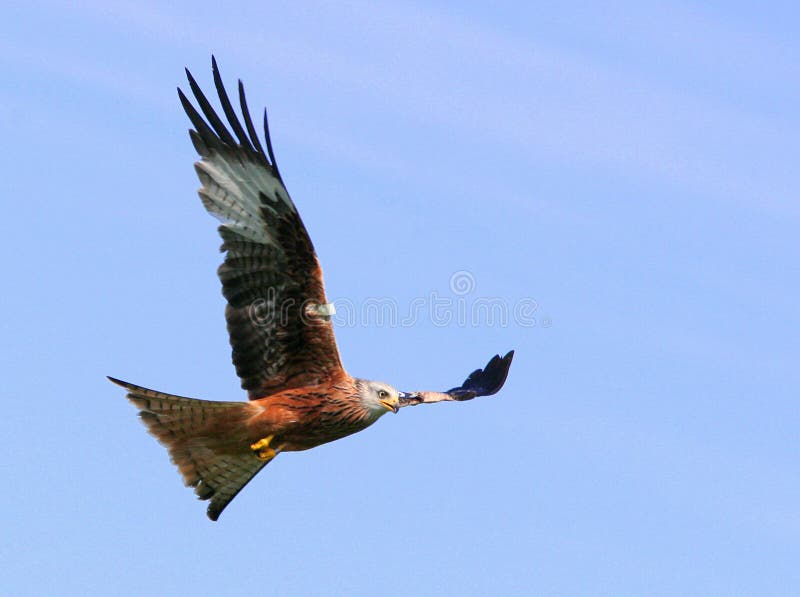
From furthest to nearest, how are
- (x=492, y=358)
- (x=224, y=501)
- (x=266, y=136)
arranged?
(x=492, y=358) → (x=224, y=501) → (x=266, y=136)

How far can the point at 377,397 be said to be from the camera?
15.3 meters

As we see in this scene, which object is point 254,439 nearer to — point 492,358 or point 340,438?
point 340,438

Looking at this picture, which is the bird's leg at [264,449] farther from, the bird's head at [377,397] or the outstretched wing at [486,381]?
the outstretched wing at [486,381]

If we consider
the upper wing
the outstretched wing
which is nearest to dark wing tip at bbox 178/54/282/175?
the upper wing

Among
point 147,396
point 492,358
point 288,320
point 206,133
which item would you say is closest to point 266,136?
Result: point 206,133

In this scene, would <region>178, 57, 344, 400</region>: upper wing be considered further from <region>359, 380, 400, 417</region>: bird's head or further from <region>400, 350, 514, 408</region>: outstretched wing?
<region>400, 350, 514, 408</region>: outstretched wing

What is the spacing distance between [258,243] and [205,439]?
7.07ft

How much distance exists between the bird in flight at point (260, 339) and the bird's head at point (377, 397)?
10mm

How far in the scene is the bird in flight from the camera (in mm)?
14977

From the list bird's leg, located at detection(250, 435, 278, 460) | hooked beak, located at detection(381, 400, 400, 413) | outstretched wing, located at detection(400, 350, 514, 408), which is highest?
outstretched wing, located at detection(400, 350, 514, 408)

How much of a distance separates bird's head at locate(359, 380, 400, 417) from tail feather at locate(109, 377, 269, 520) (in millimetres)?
1171

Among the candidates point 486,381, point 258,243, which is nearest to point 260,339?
point 258,243

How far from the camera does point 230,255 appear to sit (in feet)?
49.5

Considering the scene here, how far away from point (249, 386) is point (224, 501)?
1.34m
